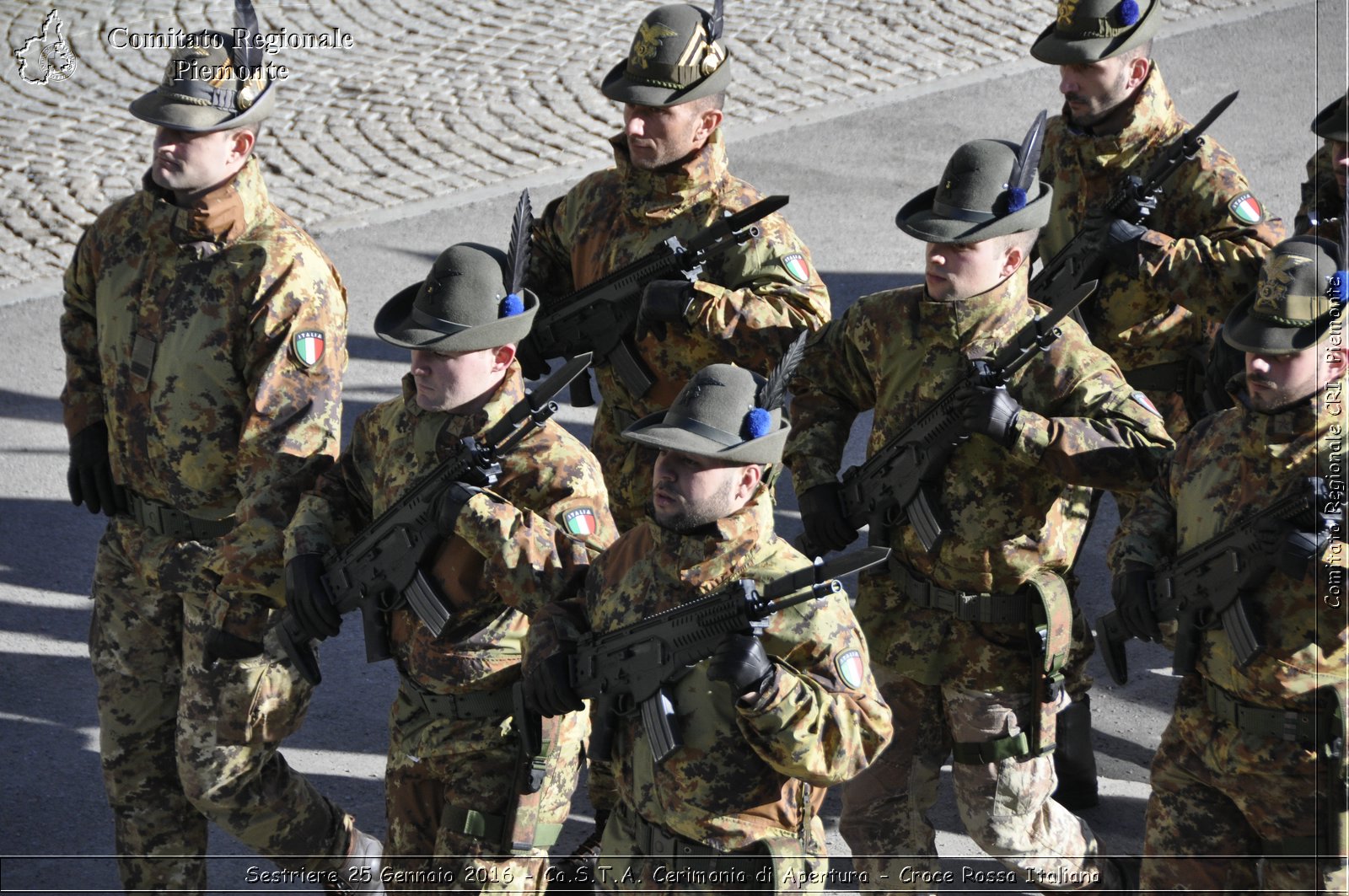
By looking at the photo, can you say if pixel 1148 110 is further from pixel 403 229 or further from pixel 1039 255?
pixel 403 229

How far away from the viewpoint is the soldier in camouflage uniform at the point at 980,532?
17.5 feet

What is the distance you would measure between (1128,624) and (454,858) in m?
2.09

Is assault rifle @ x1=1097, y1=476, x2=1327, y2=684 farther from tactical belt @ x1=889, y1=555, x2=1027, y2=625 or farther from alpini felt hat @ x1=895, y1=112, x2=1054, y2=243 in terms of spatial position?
alpini felt hat @ x1=895, y1=112, x2=1054, y2=243

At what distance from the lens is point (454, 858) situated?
16.8ft

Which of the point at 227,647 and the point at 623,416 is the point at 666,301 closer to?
the point at 623,416

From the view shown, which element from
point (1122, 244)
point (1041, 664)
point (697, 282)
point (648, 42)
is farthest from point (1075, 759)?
point (648, 42)

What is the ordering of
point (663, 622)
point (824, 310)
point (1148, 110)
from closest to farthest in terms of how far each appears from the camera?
point (663, 622) < point (824, 310) < point (1148, 110)

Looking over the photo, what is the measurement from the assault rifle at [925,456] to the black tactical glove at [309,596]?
1.69 m

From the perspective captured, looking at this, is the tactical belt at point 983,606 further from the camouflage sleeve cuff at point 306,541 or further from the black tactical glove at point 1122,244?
the camouflage sleeve cuff at point 306,541

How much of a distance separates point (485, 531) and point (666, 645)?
2.24ft

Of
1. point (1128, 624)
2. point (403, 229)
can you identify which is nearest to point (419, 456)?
point (1128, 624)

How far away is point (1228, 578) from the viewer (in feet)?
15.9

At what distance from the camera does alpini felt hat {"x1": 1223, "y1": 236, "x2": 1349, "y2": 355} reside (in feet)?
15.8

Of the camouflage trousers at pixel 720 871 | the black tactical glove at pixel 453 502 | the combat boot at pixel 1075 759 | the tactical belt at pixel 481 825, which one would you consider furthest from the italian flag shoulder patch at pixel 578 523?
the combat boot at pixel 1075 759
